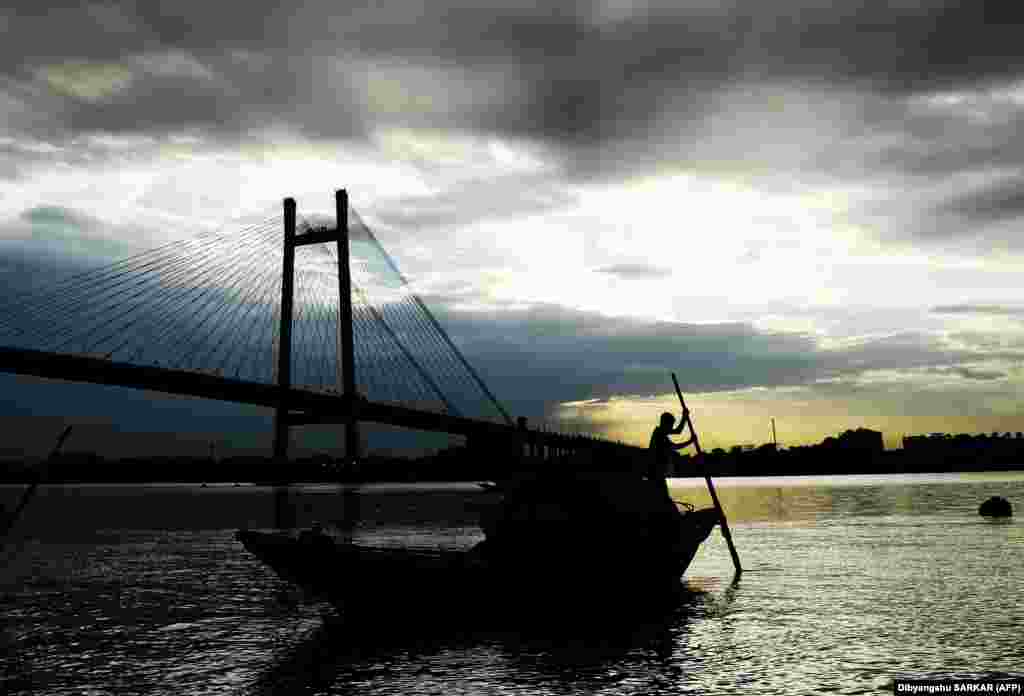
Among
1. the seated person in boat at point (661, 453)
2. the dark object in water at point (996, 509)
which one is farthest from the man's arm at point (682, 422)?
the dark object in water at point (996, 509)

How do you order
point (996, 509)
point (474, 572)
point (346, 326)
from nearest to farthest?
point (474, 572)
point (996, 509)
point (346, 326)

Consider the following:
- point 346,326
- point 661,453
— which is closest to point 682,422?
point 661,453

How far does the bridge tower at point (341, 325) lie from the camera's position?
63.7 metres

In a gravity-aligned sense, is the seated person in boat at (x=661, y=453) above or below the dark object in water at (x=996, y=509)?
above

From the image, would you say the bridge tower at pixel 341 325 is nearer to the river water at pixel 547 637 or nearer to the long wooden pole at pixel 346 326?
the long wooden pole at pixel 346 326

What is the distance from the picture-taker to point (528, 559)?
16188 millimetres

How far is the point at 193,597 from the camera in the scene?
1867 centimetres

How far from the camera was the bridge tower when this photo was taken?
209 ft

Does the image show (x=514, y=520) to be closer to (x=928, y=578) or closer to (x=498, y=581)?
(x=498, y=581)

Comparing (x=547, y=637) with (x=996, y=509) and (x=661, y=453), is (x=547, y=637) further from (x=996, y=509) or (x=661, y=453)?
(x=996, y=509)

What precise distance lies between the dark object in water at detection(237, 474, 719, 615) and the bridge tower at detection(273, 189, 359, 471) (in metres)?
43.2

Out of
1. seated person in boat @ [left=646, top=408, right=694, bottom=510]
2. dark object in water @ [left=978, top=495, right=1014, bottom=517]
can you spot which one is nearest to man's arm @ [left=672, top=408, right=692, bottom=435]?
seated person in boat @ [left=646, top=408, right=694, bottom=510]

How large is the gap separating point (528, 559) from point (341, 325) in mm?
54796

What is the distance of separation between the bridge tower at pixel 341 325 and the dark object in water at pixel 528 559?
142ft
